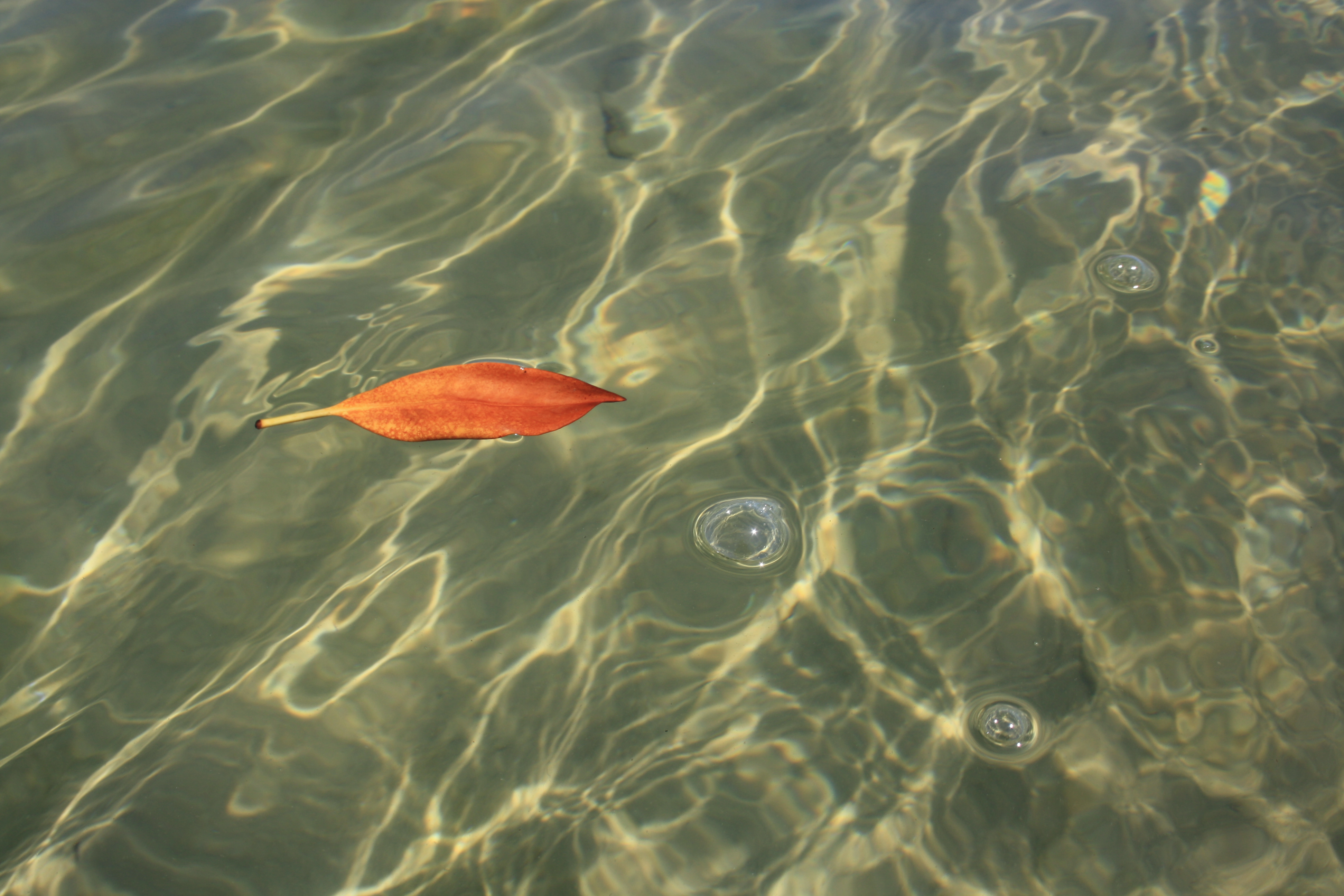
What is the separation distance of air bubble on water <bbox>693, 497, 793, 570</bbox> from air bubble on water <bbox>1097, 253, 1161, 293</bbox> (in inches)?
47.2

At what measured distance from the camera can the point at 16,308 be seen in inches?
95.9

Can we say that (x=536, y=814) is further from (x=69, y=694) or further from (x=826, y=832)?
(x=69, y=694)

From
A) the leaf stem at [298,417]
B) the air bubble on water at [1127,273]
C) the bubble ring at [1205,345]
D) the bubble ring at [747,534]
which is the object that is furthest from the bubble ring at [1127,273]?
the leaf stem at [298,417]

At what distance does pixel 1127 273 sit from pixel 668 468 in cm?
143

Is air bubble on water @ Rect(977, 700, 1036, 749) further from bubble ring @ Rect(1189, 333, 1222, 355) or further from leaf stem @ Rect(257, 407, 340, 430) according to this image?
leaf stem @ Rect(257, 407, 340, 430)

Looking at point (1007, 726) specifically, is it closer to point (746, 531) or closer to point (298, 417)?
point (746, 531)

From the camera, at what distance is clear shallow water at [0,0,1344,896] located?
179cm

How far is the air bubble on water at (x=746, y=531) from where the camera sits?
6.80 feet

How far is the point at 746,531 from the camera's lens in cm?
210

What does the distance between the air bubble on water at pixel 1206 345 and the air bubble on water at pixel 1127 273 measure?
18cm

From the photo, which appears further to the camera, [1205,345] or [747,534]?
[1205,345]

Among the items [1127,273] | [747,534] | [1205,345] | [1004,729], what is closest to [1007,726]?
[1004,729]

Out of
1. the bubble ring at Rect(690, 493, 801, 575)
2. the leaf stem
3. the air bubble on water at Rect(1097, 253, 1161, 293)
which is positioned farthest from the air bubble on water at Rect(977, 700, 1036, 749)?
the leaf stem

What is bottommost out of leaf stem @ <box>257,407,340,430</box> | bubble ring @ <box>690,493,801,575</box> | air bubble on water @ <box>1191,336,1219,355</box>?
air bubble on water @ <box>1191,336,1219,355</box>
